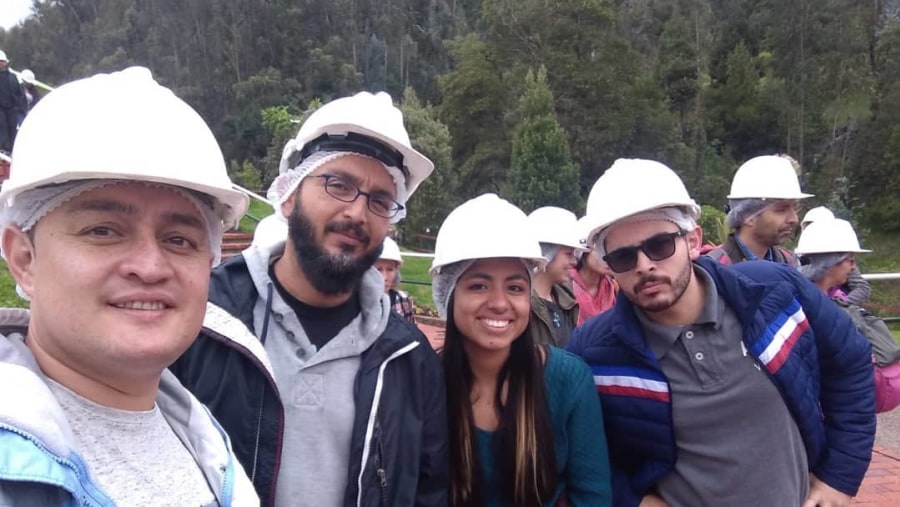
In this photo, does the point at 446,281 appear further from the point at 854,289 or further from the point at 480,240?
the point at 854,289

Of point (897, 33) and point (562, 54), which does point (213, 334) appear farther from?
point (897, 33)

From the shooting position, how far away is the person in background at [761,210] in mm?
4082

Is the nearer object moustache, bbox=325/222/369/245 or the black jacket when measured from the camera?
the black jacket

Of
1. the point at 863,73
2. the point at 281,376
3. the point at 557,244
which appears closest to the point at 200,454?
the point at 281,376

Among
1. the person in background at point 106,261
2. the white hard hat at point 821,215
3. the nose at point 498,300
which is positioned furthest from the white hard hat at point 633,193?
the white hard hat at point 821,215

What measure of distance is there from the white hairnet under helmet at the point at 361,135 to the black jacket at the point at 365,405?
1.47 feet

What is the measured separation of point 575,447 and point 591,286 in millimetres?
2861

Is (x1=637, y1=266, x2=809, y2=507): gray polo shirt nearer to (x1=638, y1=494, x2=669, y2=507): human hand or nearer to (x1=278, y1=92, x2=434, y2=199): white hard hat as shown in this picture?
(x1=638, y1=494, x2=669, y2=507): human hand

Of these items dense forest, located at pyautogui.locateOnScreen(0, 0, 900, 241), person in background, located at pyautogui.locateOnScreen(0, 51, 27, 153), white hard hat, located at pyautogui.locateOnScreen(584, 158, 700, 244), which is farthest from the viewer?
dense forest, located at pyautogui.locateOnScreen(0, 0, 900, 241)

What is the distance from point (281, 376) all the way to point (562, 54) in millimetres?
30900

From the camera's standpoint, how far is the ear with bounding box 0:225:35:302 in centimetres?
119

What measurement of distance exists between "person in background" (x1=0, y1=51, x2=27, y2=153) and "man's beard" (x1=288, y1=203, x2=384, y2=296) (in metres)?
11.1

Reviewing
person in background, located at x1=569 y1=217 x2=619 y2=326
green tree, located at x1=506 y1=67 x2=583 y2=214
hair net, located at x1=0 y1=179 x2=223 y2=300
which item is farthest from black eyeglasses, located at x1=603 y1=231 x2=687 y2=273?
green tree, located at x1=506 y1=67 x2=583 y2=214

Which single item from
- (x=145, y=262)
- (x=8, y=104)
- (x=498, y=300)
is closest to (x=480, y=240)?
(x=498, y=300)
